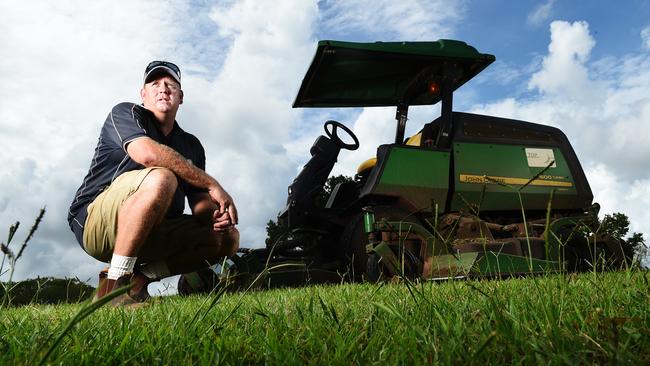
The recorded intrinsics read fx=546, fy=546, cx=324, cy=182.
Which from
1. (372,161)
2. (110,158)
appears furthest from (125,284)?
(372,161)

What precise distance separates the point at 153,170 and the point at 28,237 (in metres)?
2.33

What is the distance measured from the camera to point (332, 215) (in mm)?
5668

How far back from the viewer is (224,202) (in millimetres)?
3115

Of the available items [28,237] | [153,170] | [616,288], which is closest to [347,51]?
[153,170]

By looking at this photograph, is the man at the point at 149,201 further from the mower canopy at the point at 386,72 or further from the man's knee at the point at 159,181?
the mower canopy at the point at 386,72

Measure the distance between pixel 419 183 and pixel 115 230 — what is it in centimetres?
281

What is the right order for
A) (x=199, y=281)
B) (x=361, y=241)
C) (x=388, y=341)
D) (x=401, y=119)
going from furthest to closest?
1. (x=401, y=119)
2. (x=361, y=241)
3. (x=199, y=281)
4. (x=388, y=341)

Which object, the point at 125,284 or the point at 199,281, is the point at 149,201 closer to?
the point at 125,284

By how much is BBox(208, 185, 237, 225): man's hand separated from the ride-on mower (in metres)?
1.78

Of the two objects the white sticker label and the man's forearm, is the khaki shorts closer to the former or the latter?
the man's forearm

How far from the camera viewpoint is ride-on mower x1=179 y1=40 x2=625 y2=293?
498 centimetres

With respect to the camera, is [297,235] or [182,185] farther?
[297,235]

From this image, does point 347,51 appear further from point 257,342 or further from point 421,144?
point 257,342

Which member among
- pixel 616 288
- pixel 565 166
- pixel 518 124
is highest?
pixel 518 124
